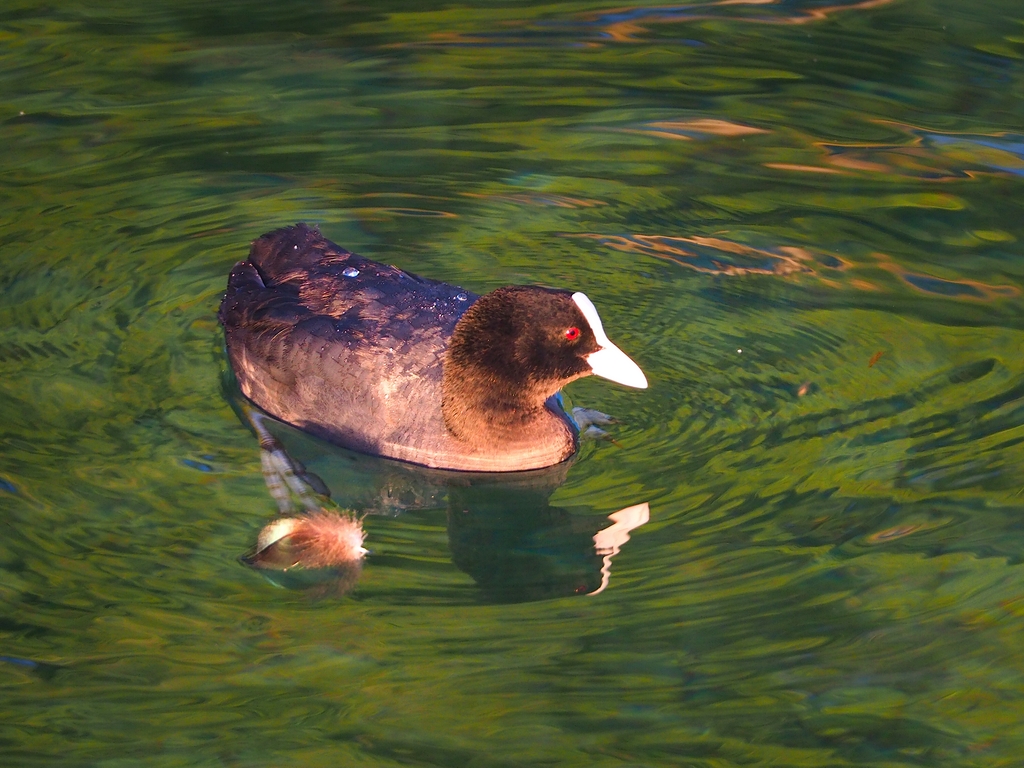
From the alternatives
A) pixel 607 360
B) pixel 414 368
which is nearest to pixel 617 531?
pixel 607 360

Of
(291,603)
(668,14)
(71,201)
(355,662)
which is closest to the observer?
(355,662)

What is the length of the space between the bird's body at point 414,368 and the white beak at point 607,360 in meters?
0.03

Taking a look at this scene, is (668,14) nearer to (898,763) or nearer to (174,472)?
(174,472)

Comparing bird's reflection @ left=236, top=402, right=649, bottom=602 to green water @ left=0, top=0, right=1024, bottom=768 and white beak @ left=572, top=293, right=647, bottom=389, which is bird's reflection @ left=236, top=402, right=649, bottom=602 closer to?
green water @ left=0, top=0, right=1024, bottom=768

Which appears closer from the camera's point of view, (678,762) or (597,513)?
(678,762)

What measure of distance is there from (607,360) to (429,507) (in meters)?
0.92

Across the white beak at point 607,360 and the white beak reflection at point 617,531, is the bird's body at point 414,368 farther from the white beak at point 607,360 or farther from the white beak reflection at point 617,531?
the white beak reflection at point 617,531

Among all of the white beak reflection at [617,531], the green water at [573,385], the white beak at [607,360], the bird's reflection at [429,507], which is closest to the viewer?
the green water at [573,385]

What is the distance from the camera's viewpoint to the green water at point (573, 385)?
169 inches

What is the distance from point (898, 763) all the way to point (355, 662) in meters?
1.70

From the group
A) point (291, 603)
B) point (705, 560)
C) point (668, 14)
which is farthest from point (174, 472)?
point (668, 14)

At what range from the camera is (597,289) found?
6707 mm

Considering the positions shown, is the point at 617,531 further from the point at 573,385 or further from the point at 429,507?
the point at 573,385

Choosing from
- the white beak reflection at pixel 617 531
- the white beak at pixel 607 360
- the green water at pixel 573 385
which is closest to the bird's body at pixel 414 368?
the white beak at pixel 607 360
